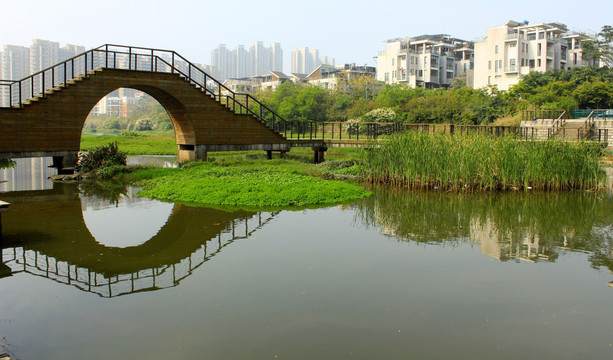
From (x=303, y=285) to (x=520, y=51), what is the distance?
6252 cm

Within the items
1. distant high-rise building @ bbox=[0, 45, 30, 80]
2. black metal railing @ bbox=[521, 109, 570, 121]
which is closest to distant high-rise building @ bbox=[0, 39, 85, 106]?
distant high-rise building @ bbox=[0, 45, 30, 80]

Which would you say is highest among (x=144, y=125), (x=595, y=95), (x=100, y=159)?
(x=595, y=95)

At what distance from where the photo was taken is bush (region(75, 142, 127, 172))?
17562 millimetres

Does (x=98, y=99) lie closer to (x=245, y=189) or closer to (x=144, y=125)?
(x=245, y=189)

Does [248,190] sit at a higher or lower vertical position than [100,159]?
lower

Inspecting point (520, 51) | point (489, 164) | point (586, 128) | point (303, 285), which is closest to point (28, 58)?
point (520, 51)

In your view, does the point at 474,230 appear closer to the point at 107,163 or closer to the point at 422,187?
the point at 422,187

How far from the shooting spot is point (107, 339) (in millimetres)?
5137

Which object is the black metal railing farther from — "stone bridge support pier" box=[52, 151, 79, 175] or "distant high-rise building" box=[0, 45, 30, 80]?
"distant high-rise building" box=[0, 45, 30, 80]

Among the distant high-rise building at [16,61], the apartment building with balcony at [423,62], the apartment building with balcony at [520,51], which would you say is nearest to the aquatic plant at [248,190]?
the apartment building with balcony at [520,51]

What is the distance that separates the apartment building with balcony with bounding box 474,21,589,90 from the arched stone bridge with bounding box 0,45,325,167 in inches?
1849

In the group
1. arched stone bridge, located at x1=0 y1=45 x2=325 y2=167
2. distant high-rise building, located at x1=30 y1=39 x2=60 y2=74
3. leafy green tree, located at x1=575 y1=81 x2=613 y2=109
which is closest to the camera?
arched stone bridge, located at x1=0 y1=45 x2=325 y2=167

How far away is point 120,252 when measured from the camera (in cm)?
828

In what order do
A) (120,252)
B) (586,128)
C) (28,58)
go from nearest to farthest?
(120,252)
(586,128)
(28,58)
